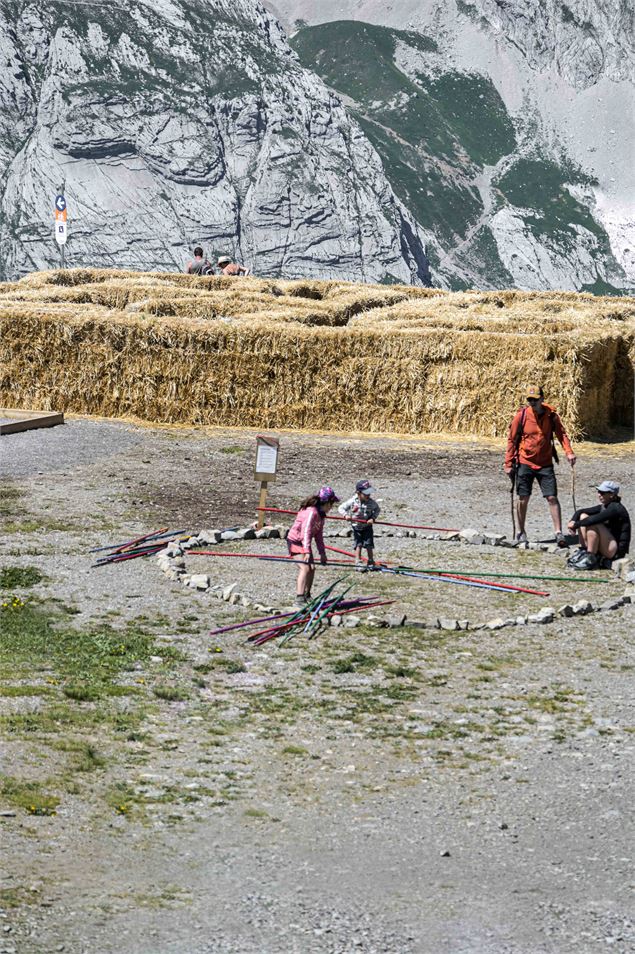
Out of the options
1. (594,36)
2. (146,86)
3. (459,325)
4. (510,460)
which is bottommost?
(510,460)

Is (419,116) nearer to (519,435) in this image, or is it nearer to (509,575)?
(519,435)

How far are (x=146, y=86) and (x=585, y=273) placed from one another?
185 ft

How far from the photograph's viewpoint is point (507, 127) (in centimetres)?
18688

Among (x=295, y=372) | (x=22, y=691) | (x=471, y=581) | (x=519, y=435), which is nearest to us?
(x=22, y=691)

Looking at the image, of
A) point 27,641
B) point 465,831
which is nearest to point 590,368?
point 27,641

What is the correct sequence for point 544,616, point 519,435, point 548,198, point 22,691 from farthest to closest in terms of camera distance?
point 548,198 → point 519,435 → point 544,616 → point 22,691

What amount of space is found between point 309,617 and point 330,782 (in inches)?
174

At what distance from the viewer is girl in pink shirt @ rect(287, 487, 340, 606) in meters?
15.0

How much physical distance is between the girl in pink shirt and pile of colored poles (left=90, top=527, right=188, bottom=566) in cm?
257

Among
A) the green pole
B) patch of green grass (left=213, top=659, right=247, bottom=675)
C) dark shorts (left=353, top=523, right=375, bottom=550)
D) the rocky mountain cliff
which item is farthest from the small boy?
the rocky mountain cliff

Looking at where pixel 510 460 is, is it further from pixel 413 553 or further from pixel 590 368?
pixel 590 368

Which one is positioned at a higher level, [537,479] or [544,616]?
[537,479]

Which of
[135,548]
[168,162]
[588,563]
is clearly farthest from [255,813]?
[168,162]

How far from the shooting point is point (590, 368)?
29.2 meters
